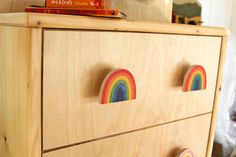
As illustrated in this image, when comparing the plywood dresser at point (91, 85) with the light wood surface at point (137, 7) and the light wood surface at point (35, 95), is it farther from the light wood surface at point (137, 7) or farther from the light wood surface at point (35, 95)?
the light wood surface at point (137, 7)

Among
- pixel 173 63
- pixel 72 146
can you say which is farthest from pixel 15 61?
pixel 173 63

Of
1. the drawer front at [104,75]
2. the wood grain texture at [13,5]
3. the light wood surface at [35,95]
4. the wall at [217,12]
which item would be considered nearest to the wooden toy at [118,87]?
the drawer front at [104,75]

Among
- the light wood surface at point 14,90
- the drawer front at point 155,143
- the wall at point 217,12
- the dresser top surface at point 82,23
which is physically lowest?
the drawer front at point 155,143

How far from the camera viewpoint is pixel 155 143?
70 cm

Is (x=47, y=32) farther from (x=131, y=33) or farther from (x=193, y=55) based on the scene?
(x=193, y=55)

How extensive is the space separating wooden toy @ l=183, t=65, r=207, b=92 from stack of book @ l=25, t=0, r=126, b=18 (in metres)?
0.25

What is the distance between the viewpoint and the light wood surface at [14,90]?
0.48m

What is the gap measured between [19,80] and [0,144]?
0.22m

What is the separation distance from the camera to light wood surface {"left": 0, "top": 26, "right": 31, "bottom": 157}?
0.48 m

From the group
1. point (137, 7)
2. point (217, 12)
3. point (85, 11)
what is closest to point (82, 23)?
point (85, 11)

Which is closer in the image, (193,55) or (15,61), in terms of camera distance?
(15,61)

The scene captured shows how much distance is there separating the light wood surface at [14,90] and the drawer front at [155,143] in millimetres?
74

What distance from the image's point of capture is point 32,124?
1.59 feet

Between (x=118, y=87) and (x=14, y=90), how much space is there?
0.20 m
